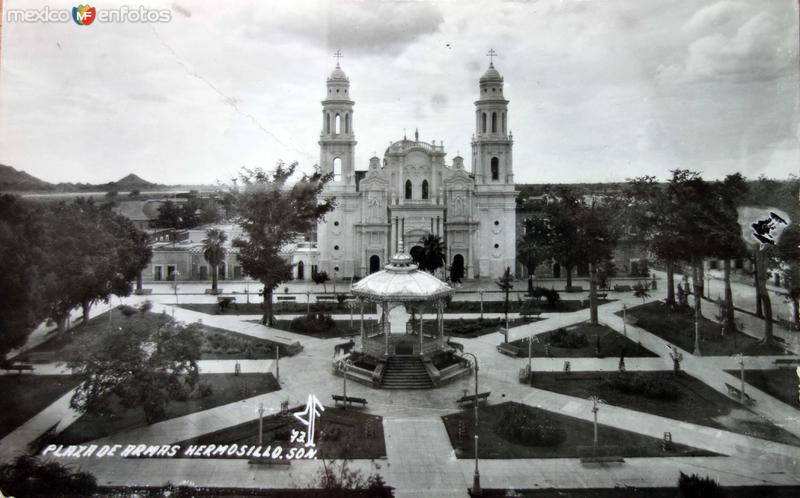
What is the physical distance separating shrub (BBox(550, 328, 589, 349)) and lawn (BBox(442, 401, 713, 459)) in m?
9.68

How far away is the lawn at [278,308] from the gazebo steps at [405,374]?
12.1 metres

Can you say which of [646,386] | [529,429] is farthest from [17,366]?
[646,386]

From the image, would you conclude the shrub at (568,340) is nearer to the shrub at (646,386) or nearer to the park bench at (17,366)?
the shrub at (646,386)

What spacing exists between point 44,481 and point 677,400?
2191 cm

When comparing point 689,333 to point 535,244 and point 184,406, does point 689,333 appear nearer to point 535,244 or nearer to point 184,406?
point 535,244

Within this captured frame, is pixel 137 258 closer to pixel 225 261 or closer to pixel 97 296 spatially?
pixel 97 296

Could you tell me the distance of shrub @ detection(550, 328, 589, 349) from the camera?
30.7m

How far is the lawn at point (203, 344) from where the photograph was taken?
2506cm

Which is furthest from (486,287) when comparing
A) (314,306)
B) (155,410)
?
(155,410)

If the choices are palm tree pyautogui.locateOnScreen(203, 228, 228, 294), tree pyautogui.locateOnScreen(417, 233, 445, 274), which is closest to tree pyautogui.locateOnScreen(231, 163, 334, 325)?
A: palm tree pyautogui.locateOnScreen(203, 228, 228, 294)

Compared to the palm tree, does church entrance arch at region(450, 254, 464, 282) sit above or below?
below

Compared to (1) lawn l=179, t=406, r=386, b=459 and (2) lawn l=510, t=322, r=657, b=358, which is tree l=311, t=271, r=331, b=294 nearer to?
(2) lawn l=510, t=322, r=657, b=358

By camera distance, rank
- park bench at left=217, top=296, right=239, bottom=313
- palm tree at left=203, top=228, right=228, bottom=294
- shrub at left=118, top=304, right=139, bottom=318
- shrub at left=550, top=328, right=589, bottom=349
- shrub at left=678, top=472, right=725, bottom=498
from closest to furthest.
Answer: shrub at left=678, top=472, right=725, bottom=498 → shrub at left=550, top=328, right=589, bottom=349 → shrub at left=118, top=304, right=139, bottom=318 → park bench at left=217, top=296, right=239, bottom=313 → palm tree at left=203, top=228, right=228, bottom=294

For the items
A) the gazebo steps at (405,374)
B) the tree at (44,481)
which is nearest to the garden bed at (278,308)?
the gazebo steps at (405,374)
